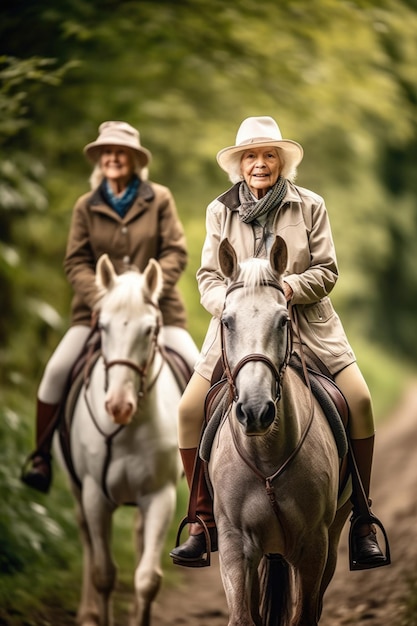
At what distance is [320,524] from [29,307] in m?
7.64

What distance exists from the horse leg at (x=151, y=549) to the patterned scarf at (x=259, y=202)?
101 inches

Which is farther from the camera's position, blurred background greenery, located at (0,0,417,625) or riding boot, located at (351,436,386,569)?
blurred background greenery, located at (0,0,417,625)

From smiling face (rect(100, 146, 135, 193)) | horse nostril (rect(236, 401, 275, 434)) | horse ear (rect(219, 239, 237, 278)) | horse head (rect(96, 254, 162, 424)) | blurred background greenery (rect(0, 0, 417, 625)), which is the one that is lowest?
horse nostril (rect(236, 401, 275, 434))

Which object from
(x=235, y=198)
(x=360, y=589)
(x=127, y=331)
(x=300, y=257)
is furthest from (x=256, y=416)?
(x=360, y=589)

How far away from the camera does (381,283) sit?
27594 millimetres

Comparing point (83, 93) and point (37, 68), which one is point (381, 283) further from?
point (37, 68)

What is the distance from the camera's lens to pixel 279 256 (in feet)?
17.4

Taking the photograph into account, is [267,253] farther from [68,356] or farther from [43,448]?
[43,448]

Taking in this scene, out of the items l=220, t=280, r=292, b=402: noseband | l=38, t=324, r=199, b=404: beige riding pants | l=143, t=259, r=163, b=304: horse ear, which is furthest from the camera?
l=38, t=324, r=199, b=404: beige riding pants

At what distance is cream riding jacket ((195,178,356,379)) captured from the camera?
578 centimetres

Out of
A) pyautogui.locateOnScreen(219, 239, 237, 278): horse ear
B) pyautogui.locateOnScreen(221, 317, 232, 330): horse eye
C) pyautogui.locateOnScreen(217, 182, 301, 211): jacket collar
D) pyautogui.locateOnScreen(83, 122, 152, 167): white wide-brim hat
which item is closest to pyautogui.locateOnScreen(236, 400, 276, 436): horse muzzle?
pyautogui.locateOnScreen(221, 317, 232, 330): horse eye

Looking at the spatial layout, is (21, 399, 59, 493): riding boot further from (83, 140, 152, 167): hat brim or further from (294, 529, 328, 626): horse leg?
(294, 529, 328, 626): horse leg

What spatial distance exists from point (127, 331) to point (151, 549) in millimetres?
1519

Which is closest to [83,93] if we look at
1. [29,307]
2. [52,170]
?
[52,170]
